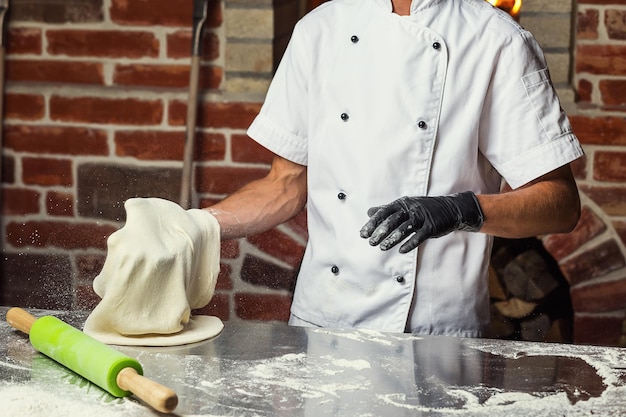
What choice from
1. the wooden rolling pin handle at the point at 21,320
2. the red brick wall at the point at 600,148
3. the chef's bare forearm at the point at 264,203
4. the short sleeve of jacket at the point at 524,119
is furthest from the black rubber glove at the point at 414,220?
the red brick wall at the point at 600,148

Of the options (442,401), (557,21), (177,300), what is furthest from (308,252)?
(557,21)

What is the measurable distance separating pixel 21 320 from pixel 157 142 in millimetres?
1177

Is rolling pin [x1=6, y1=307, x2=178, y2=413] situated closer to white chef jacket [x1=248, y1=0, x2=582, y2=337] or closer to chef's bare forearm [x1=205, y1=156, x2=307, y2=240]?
chef's bare forearm [x1=205, y1=156, x2=307, y2=240]

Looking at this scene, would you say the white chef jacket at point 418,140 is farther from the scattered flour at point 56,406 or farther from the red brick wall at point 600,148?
the red brick wall at point 600,148

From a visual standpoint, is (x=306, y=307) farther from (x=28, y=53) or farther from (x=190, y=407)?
(x=28, y=53)

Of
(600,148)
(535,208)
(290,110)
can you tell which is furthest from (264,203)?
(600,148)

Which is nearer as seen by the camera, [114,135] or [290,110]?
[290,110]

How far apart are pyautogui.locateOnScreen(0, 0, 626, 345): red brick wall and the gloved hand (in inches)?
41.7

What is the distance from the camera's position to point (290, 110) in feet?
6.24

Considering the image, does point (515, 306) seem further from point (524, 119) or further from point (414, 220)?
point (414, 220)

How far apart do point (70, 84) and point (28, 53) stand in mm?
140

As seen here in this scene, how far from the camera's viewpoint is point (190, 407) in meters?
1.27

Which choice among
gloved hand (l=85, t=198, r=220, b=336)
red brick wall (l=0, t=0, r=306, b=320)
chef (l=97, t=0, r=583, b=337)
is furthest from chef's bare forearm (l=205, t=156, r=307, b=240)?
red brick wall (l=0, t=0, r=306, b=320)

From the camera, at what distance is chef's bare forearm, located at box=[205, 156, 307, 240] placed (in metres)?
1.78
